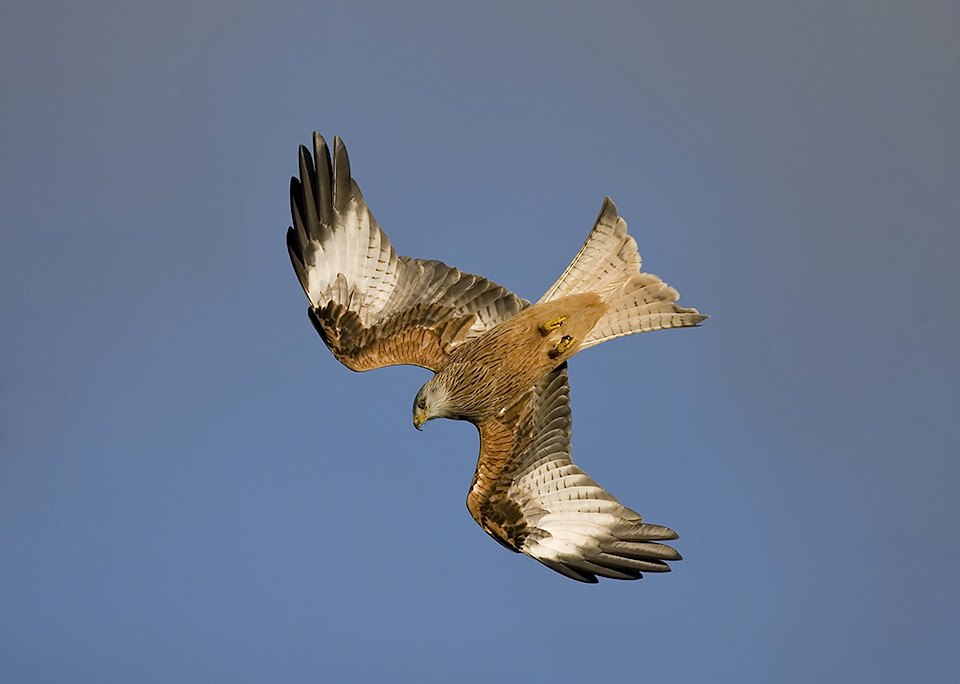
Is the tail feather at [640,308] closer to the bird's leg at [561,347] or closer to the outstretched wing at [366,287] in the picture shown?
the bird's leg at [561,347]

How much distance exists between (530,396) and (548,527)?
697 millimetres

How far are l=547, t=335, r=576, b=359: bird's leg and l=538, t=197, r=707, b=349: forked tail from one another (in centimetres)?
11

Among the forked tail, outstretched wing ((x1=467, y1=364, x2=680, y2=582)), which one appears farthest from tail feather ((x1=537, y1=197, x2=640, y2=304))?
outstretched wing ((x1=467, y1=364, x2=680, y2=582))

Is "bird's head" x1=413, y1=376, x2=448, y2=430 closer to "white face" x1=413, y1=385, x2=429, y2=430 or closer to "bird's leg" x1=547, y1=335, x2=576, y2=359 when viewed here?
"white face" x1=413, y1=385, x2=429, y2=430

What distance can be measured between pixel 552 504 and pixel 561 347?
35.5 inches

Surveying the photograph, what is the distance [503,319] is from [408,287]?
1.76ft

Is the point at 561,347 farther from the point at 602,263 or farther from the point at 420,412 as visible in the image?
the point at 420,412

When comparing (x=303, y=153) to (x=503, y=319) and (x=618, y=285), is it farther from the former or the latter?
(x=618, y=285)

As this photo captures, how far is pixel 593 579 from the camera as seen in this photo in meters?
5.92

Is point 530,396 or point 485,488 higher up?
point 530,396

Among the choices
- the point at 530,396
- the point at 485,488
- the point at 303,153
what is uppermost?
the point at 303,153

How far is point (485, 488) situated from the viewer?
19.6 feet

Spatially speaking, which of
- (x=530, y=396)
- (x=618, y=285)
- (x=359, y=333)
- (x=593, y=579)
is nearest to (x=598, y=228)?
(x=618, y=285)

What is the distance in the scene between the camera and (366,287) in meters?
6.09
